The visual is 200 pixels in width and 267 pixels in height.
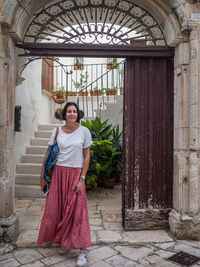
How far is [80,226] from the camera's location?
281cm

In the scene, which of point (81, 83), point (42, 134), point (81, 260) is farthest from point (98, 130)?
point (81, 260)

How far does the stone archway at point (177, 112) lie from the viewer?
3.19 metres

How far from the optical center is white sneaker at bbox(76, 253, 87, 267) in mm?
2661

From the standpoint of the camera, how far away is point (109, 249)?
10.1 ft

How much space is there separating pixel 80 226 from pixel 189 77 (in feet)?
7.61

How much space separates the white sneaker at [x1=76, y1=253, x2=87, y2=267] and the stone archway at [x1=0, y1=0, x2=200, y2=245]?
38.8 inches

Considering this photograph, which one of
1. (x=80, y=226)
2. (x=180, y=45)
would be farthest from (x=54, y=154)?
(x=180, y=45)

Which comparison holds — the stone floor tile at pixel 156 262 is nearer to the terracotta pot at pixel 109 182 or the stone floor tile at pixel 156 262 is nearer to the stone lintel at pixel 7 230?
the stone lintel at pixel 7 230

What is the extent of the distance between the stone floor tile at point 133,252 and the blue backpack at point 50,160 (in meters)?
1.21

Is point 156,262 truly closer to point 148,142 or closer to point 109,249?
point 109,249

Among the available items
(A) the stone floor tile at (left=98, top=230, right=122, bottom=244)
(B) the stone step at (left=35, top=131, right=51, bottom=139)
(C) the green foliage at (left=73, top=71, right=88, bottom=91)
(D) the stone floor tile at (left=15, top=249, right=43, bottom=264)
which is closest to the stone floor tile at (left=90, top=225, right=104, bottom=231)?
(A) the stone floor tile at (left=98, top=230, right=122, bottom=244)

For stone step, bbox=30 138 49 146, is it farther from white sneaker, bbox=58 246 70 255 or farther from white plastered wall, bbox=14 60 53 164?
white sneaker, bbox=58 246 70 255

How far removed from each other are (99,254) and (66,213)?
639 millimetres

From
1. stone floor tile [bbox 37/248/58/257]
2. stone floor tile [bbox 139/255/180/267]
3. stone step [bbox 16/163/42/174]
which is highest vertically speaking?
stone step [bbox 16/163/42/174]
